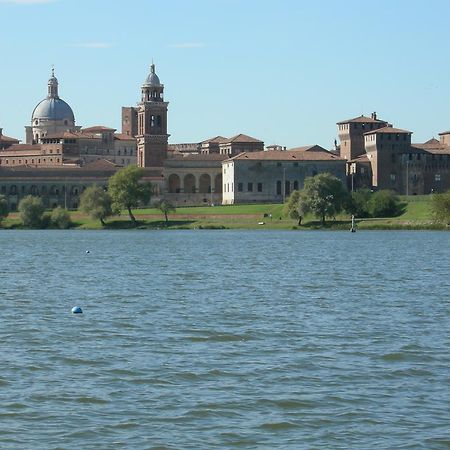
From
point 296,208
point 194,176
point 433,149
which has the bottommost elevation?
point 296,208

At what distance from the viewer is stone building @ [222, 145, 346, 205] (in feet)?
481

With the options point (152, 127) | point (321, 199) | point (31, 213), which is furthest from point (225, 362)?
point (152, 127)

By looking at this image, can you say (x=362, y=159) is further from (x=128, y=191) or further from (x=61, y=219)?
(x=61, y=219)

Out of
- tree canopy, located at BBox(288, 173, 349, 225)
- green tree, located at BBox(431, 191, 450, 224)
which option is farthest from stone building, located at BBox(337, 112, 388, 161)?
green tree, located at BBox(431, 191, 450, 224)

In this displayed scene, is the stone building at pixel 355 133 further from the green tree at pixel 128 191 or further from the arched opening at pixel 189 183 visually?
the green tree at pixel 128 191

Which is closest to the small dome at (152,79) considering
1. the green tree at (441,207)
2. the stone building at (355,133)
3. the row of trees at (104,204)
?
the stone building at (355,133)

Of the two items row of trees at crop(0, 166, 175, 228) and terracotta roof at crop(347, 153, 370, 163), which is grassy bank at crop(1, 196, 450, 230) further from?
terracotta roof at crop(347, 153, 370, 163)

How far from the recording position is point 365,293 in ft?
130

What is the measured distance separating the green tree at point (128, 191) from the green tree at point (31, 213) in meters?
6.68

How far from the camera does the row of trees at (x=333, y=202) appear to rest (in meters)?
108

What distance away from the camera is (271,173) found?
485 ft

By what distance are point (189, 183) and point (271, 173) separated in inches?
594

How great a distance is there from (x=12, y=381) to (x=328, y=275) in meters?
27.4

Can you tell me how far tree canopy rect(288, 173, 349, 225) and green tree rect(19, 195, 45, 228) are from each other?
25.1 meters
